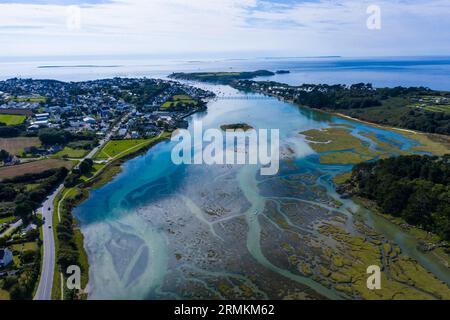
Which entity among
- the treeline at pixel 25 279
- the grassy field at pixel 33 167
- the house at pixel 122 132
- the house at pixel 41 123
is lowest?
the treeline at pixel 25 279

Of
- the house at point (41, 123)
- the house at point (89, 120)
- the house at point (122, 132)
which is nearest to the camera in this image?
the house at point (122, 132)

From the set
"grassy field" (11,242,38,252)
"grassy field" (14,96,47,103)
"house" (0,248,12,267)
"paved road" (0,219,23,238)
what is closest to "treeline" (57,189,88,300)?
"grassy field" (11,242,38,252)

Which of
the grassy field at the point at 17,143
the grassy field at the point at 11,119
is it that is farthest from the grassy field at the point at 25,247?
the grassy field at the point at 11,119

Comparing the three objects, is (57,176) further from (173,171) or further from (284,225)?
(284,225)

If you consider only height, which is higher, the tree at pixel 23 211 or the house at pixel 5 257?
the tree at pixel 23 211

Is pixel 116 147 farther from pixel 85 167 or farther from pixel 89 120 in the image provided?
pixel 89 120

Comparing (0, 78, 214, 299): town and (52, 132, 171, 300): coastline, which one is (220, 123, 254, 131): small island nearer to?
(0, 78, 214, 299): town

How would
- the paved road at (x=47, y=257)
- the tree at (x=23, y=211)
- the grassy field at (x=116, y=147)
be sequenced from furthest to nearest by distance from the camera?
1. the grassy field at (x=116, y=147)
2. the tree at (x=23, y=211)
3. the paved road at (x=47, y=257)

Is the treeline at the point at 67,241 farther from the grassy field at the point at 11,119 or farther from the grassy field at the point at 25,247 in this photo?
the grassy field at the point at 11,119
